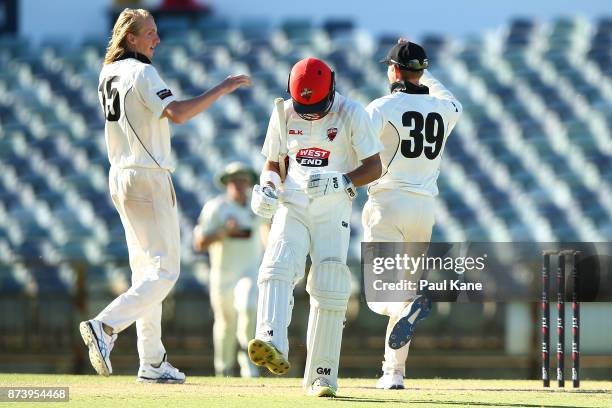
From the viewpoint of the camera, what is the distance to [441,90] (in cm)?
695

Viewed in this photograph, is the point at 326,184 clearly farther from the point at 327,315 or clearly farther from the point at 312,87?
the point at 327,315

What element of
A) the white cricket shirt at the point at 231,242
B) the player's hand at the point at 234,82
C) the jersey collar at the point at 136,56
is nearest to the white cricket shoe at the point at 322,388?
the player's hand at the point at 234,82

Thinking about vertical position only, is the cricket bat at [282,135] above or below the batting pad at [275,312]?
above

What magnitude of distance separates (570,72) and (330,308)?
19.1m

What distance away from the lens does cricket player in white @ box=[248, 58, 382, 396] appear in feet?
18.5

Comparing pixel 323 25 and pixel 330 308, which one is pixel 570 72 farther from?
pixel 330 308

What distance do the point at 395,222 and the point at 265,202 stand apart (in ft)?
4.24

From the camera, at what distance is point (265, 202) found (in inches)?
219

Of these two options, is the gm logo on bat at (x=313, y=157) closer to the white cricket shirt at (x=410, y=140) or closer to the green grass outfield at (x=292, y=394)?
the white cricket shirt at (x=410, y=140)

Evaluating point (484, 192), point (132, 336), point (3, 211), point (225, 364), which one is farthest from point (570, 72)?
point (225, 364)

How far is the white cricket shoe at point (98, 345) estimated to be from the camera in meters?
5.95

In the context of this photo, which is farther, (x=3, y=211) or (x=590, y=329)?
(x=3, y=211)

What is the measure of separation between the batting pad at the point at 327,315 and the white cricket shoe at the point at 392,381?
0.94m

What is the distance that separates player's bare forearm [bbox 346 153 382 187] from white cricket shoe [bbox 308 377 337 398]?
921 millimetres
